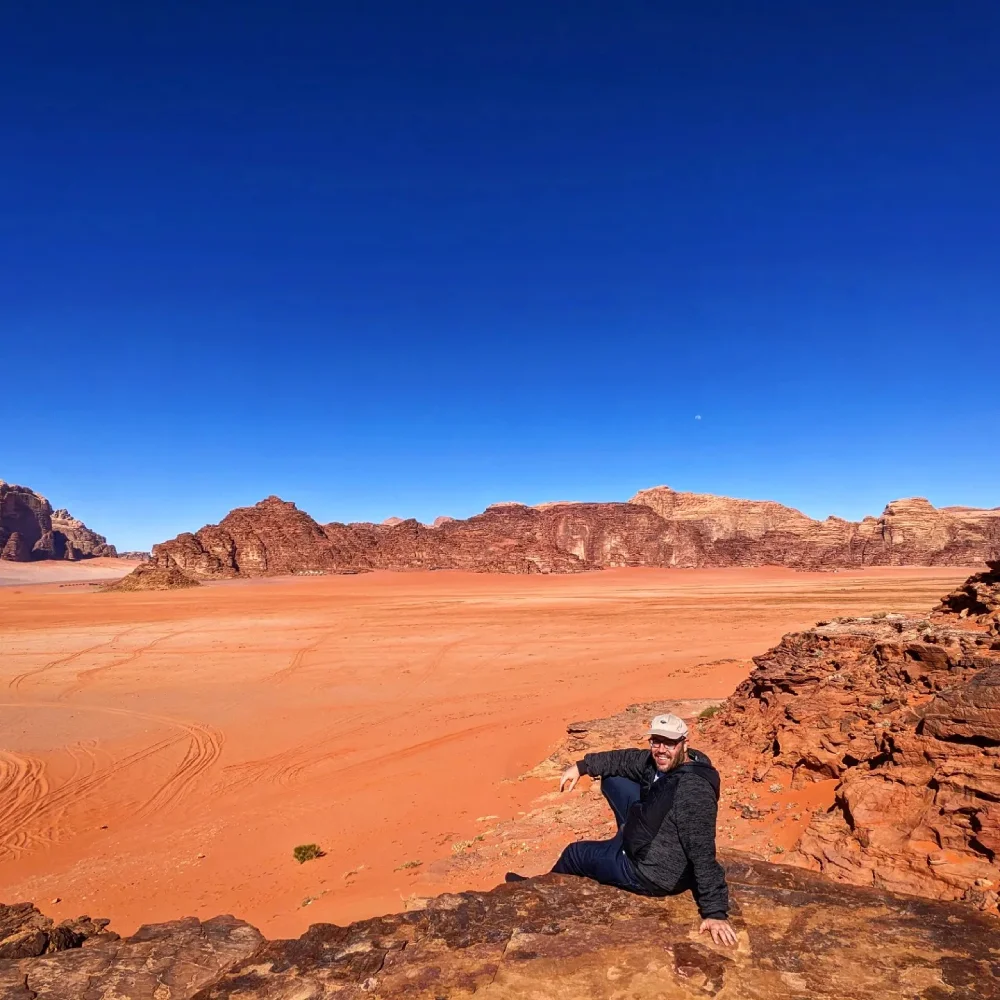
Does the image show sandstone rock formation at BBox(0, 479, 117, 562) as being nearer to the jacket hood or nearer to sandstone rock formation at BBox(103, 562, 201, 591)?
sandstone rock formation at BBox(103, 562, 201, 591)

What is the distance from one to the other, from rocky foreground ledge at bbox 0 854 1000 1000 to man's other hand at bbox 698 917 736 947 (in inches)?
1.6

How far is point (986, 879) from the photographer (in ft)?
13.3

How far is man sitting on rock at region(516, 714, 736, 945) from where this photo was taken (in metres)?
3.15

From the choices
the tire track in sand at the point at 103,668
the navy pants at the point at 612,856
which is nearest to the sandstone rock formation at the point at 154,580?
the tire track in sand at the point at 103,668

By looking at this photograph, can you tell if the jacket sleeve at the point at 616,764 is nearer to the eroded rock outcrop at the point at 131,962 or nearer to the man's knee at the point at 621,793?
the man's knee at the point at 621,793


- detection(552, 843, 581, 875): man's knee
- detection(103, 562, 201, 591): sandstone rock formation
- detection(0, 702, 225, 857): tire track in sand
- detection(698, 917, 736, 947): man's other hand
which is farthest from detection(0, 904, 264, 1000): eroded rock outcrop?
detection(103, 562, 201, 591): sandstone rock formation

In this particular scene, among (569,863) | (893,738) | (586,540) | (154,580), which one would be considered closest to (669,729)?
(569,863)

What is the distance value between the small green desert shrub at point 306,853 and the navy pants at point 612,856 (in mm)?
4547

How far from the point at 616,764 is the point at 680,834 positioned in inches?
26.7

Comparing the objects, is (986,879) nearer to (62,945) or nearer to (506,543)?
(62,945)

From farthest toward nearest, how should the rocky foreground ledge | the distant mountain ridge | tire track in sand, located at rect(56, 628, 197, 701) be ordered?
1. the distant mountain ridge
2. tire track in sand, located at rect(56, 628, 197, 701)
3. the rocky foreground ledge

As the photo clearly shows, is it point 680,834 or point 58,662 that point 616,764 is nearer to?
point 680,834

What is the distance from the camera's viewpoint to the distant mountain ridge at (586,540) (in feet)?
279

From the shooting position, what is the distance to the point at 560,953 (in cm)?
301
